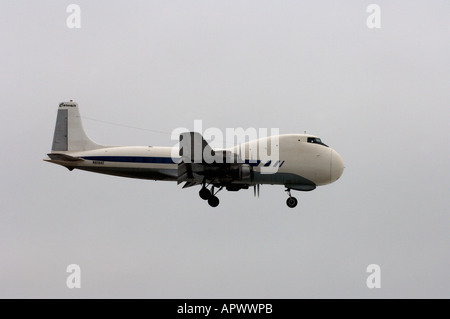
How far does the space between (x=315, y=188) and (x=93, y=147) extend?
16.9m

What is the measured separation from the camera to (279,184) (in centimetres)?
6031

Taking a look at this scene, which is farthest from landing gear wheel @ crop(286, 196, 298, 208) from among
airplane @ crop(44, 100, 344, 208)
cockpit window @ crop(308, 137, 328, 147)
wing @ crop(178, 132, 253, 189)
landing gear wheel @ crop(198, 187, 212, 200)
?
landing gear wheel @ crop(198, 187, 212, 200)

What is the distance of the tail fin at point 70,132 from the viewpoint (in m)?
→ 60.7

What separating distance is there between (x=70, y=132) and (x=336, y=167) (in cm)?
2016

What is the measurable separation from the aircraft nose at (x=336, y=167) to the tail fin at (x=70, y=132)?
1732 centimetres

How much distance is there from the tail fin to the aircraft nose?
17.3 metres

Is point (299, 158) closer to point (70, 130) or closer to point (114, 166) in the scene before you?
point (114, 166)

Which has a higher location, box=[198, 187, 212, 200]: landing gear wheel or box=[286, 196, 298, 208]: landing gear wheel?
box=[198, 187, 212, 200]: landing gear wheel

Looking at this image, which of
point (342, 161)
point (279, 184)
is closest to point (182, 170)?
point (279, 184)

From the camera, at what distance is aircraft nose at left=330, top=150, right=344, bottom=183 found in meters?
60.2

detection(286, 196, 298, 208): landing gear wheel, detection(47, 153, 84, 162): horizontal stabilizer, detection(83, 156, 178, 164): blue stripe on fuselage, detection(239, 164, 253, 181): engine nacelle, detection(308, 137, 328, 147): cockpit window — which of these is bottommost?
detection(286, 196, 298, 208): landing gear wheel

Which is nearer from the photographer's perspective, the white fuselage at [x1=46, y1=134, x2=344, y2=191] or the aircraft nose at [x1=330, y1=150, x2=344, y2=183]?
the white fuselage at [x1=46, y1=134, x2=344, y2=191]

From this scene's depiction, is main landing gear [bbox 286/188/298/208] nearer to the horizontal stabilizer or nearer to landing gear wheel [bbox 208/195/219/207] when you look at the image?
landing gear wheel [bbox 208/195/219/207]

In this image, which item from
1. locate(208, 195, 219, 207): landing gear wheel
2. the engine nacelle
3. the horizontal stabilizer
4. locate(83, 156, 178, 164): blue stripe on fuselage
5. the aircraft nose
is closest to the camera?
the engine nacelle
